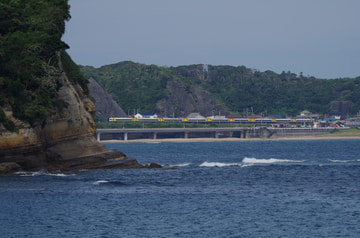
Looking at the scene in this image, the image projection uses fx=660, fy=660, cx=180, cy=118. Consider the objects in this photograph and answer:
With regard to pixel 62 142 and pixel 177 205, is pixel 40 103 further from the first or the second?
pixel 177 205

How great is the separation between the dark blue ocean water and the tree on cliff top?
7.56m

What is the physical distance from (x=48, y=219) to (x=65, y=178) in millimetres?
21105

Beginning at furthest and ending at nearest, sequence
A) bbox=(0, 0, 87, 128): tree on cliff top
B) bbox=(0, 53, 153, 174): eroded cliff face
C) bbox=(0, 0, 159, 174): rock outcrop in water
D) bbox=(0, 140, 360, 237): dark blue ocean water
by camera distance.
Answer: bbox=(0, 0, 87, 128): tree on cliff top, bbox=(0, 0, 159, 174): rock outcrop in water, bbox=(0, 53, 153, 174): eroded cliff face, bbox=(0, 140, 360, 237): dark blue ocean water

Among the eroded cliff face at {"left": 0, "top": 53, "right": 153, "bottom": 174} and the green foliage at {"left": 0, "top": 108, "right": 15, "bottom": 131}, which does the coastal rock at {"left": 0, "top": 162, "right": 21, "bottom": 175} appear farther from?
the green foliage at {"left": 0, "top": 108, "right": 15, "bottom": 131}

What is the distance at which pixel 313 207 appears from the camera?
46.6 m

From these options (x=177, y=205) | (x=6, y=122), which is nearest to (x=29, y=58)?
(x=6, y=122)

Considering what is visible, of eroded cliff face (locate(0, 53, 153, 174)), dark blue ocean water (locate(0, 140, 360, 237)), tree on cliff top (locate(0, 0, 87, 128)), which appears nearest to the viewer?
dark blue ocean water (locate(0, 140, 360, 237))

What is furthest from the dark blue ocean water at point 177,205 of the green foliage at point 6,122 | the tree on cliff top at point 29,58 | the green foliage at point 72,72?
the green foliage at point 72,72

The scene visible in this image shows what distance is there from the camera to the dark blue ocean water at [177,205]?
38844 mm

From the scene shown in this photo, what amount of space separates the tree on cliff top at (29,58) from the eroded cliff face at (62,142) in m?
1.47

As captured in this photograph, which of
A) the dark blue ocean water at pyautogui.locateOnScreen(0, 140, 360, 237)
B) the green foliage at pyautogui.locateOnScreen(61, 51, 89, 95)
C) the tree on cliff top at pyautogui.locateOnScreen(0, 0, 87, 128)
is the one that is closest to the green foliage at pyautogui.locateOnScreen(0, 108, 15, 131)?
the tree on cliff top at pyautogui.locateOnScreen(0, 0, 87, 128)

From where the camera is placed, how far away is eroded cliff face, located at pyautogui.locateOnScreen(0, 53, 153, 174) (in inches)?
2522

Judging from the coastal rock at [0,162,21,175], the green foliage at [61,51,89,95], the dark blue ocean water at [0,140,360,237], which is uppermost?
the green foliage at [61,51,89,95]

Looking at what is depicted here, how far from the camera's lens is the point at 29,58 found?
69.1 metres
